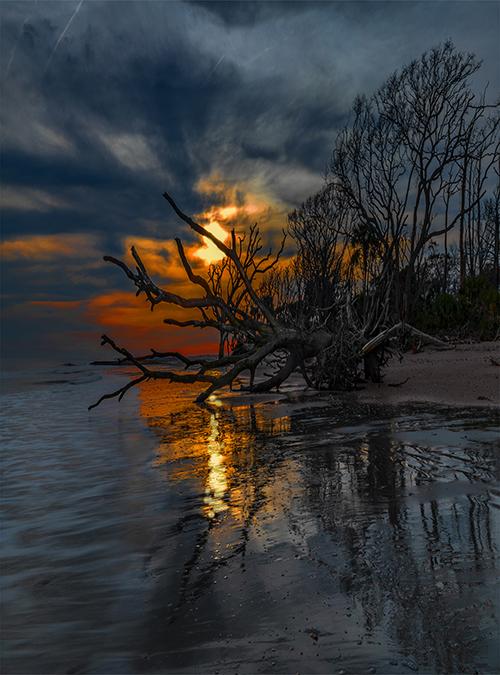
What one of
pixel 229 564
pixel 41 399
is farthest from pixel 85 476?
pixel 41 399

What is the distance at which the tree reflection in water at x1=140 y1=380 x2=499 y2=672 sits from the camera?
185cm

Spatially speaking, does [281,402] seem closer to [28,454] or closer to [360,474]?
[28,454]

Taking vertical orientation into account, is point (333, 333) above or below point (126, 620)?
above

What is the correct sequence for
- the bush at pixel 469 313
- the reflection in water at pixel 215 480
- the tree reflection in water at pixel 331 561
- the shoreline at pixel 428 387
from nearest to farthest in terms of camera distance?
the tree reflection in water at pixel 331 561 → the reflection in water at pixel 215 480 → the shoreline at pixel 428 387 → the bush at pixel 469 313

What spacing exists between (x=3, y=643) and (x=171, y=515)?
5.11ft

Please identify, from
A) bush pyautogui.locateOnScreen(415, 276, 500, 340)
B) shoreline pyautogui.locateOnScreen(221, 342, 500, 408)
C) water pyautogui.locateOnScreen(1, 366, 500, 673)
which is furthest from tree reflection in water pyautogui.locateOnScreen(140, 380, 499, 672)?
bush pyautogui.locateOnScreen(415, 276, 500, 340)

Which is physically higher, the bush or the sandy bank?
the bush

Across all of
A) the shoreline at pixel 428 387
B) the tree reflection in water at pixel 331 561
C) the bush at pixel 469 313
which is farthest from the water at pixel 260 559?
the bush at pixel 469 313

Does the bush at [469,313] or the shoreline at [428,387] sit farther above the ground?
the bush at [469,313]

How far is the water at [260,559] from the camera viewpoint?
1.88m

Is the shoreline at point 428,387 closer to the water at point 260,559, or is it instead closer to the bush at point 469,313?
the water at point 260,559

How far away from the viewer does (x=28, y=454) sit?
21.0 feet

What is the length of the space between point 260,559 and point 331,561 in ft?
1.11

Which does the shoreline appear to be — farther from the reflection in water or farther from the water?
the reflection in water
